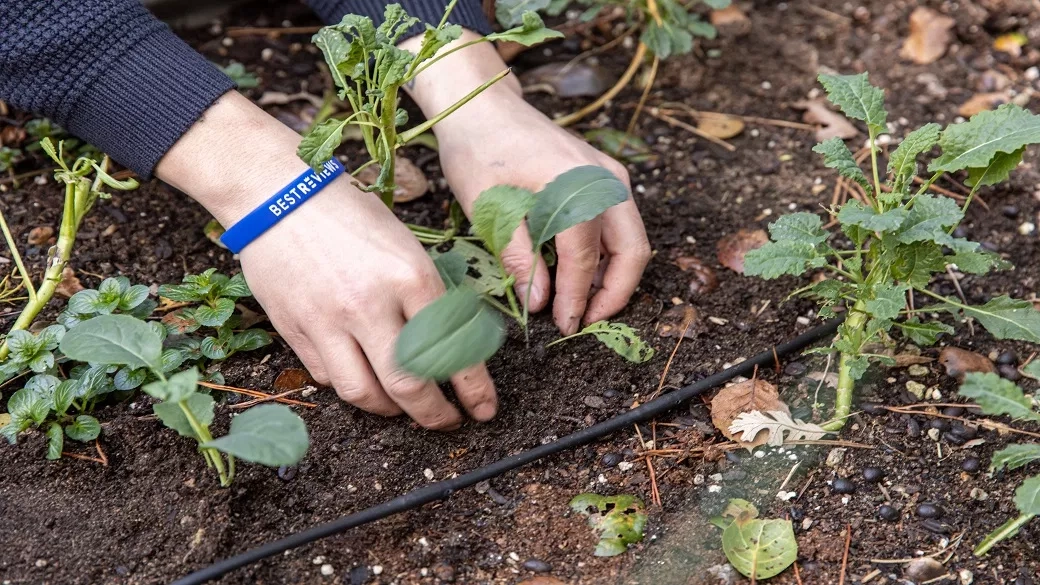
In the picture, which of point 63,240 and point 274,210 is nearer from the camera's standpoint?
point 274,210

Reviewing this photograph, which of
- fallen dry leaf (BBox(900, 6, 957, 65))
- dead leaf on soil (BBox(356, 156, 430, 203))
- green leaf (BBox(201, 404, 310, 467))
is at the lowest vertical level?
fallen dry leaf (BBox(900, 6, 957, 65))

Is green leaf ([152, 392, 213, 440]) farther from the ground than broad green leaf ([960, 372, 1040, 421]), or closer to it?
farther from the ground

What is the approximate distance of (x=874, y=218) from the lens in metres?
1.42

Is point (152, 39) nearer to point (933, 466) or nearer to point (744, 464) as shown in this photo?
point (744, 464)

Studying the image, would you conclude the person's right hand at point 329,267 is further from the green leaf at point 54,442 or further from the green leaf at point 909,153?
the green leaf at point 909,153

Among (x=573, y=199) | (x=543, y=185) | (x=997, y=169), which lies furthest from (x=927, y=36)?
(x=573, y=199)

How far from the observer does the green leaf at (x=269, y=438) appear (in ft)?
4.08

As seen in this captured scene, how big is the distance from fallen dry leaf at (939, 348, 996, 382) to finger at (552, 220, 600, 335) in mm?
692

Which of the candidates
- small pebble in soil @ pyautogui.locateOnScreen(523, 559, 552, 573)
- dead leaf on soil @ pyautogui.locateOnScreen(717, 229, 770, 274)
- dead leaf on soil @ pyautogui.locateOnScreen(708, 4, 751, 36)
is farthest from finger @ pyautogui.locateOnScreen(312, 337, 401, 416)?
dead leaf on soil @ pyautogui.locateOnScreen(708, 4, 751, 36)

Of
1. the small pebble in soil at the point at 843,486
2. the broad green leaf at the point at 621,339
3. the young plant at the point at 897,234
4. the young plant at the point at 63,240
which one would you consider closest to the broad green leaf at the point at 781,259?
the young plant at the point at 897,234

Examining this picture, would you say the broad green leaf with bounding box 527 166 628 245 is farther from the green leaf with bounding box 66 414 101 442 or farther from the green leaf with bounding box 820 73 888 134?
the green leaf with bounding box 66 414 101 442

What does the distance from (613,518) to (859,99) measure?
0.84 metres

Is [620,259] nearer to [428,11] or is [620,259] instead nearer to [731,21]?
[428,11]

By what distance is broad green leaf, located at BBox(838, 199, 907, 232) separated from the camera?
140cm
